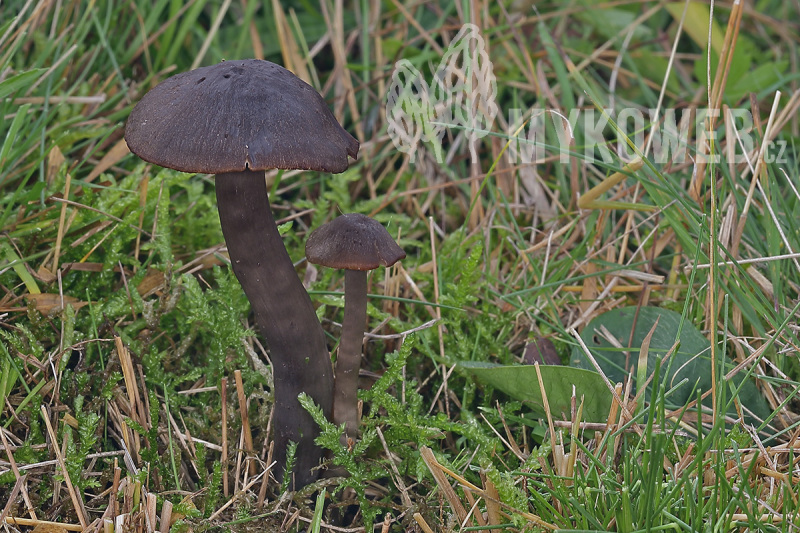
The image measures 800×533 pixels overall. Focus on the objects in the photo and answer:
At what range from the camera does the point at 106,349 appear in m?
2.29

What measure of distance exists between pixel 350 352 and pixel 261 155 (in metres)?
0.66

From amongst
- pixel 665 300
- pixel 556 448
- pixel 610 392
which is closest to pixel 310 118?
pixel 556 448

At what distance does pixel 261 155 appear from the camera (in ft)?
4.99

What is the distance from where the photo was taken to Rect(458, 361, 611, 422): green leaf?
2.00 m

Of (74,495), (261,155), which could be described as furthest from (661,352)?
(74,495)

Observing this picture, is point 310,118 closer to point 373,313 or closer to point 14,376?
point 373,313

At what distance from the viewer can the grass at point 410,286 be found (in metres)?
1.80

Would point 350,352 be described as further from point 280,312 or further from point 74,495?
point 74,495

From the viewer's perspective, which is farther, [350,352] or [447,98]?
[447,98]

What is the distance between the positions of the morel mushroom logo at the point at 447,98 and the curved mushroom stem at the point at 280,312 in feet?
4.56

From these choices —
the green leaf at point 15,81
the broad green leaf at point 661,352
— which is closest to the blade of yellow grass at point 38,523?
the green leaf at point 15,81

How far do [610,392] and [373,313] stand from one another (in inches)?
34.1

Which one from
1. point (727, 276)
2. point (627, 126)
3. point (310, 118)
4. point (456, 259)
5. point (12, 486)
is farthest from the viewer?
point (627, 126)

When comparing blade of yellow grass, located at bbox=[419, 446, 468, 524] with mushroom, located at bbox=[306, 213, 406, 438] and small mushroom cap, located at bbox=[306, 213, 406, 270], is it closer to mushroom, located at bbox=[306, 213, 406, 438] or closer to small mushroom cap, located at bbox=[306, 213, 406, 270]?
mushroom, located at bbox=[306, 213, 406, 438]
